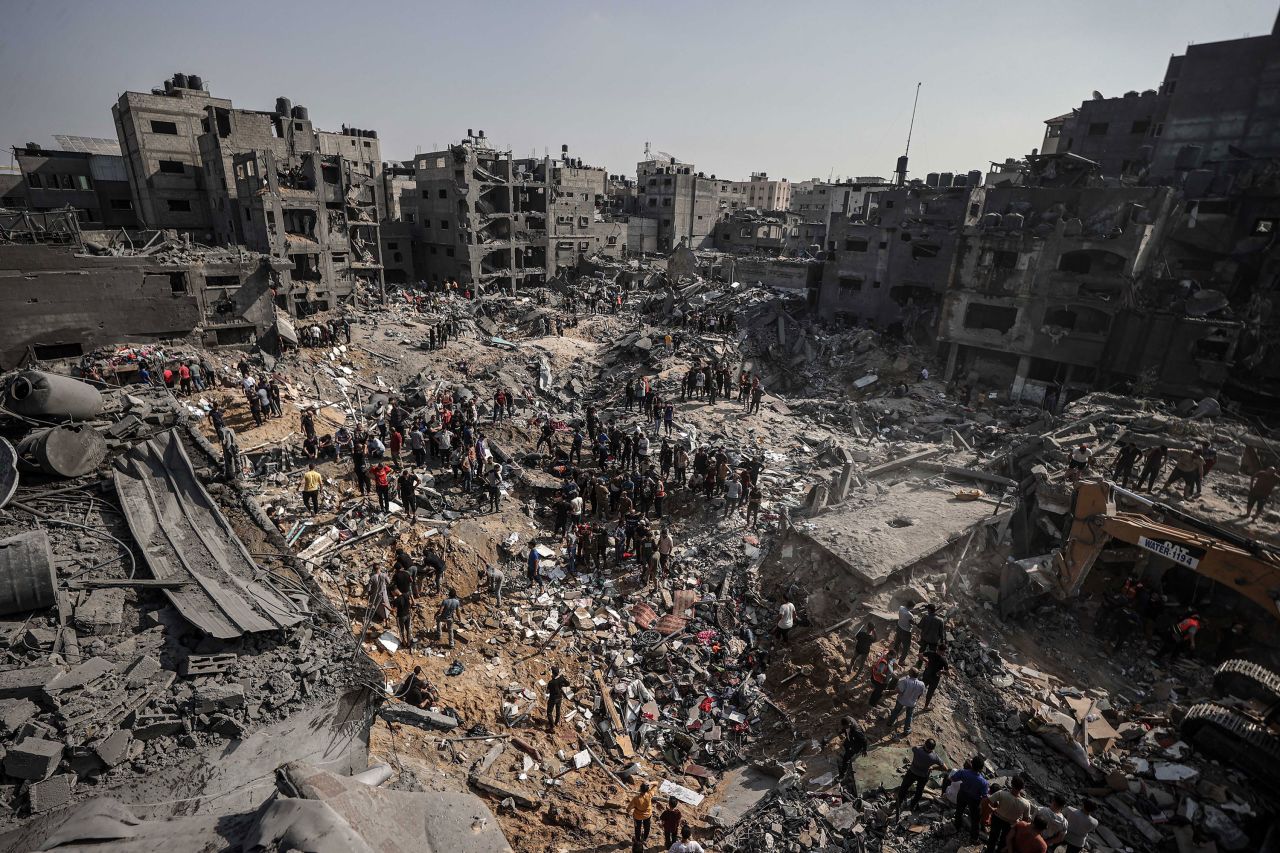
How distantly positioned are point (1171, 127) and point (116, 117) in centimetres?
6322

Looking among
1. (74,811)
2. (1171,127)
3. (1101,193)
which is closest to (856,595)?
(74,811)

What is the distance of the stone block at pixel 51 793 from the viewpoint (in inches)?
239

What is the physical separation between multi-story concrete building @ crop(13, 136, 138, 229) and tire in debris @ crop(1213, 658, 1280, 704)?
166ft

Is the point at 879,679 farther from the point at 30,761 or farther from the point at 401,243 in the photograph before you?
the point at 401,243

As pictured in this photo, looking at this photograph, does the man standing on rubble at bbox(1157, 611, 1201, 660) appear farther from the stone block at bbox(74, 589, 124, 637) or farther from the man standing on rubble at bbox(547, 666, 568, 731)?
the stone block at bbox(74, 589, 124, 637)

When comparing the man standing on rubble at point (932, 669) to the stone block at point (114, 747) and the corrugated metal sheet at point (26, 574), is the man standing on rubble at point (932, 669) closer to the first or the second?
the stone block at point (114, 747)

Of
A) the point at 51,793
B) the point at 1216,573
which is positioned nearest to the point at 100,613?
the point at 51,793

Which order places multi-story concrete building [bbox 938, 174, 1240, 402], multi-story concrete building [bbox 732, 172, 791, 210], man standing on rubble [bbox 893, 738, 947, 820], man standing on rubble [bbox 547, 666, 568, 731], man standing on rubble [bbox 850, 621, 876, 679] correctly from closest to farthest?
1. man standing on rubble [bbox 893, 738, 947, 820]
2. man standing on rubble [bbox 547, 666, 568, 731]
3. man standing on rubble [bbox 850, 621, 876, 679]
4. multi-story concrete building [bbox 938, 174, 1240, 402]
5. multi-story concrete building [bbox 732, 172, 791, 210]

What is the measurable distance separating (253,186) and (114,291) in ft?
45.5

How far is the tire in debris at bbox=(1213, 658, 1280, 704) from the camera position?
27.7ft

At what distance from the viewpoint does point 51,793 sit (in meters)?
6.18

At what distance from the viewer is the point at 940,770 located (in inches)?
336

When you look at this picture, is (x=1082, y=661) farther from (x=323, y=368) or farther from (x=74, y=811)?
(x=323, y=368)

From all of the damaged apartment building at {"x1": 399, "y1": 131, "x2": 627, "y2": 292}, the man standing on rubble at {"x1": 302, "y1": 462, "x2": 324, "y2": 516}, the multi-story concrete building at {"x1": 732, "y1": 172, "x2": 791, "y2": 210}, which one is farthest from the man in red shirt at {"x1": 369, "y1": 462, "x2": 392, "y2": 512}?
the multi-story concrete building at {"x1": 732, "y1": 172, "x2": 791, "y2": 210}
